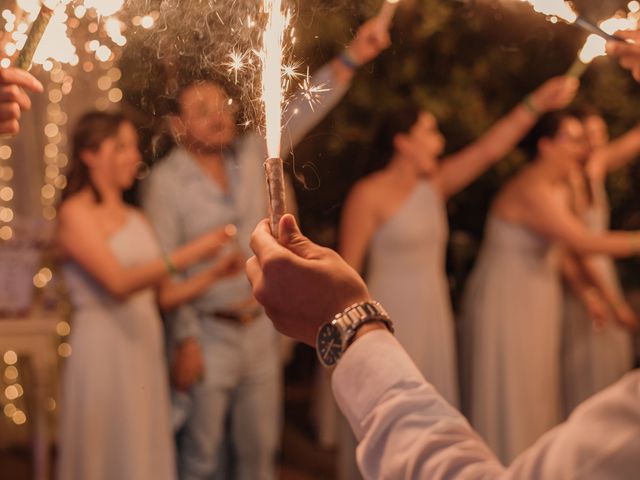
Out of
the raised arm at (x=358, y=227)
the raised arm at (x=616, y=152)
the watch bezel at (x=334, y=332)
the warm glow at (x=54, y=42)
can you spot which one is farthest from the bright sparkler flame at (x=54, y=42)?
the raised arm at (x=616, y=152)

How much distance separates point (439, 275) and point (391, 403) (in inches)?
110

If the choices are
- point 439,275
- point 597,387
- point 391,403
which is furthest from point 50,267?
point 391,403

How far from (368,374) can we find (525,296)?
10.3 ft

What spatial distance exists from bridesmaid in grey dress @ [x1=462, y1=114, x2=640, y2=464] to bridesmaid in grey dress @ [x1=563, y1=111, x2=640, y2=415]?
7.4 inches

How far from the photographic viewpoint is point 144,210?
3.25 metres

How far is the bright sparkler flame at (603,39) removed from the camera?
6.41ft

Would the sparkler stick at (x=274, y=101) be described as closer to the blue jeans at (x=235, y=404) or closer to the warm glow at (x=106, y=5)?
the warm glow at (x=106, y=5)

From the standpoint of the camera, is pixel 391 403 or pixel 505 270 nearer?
pixel 391 403

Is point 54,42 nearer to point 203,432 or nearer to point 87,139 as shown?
point 87,139

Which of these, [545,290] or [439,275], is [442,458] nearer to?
[439,275]

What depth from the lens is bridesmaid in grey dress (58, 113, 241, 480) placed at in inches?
117

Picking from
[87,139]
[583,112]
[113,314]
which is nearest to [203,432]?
[113,314]

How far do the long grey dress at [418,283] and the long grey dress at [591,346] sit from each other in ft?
2.89

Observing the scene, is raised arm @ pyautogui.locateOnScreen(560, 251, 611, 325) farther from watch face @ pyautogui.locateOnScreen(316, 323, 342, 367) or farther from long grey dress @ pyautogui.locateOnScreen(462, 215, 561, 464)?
watch face @ pyautogui.locateOnScreen(316, 323, 342, 367)
